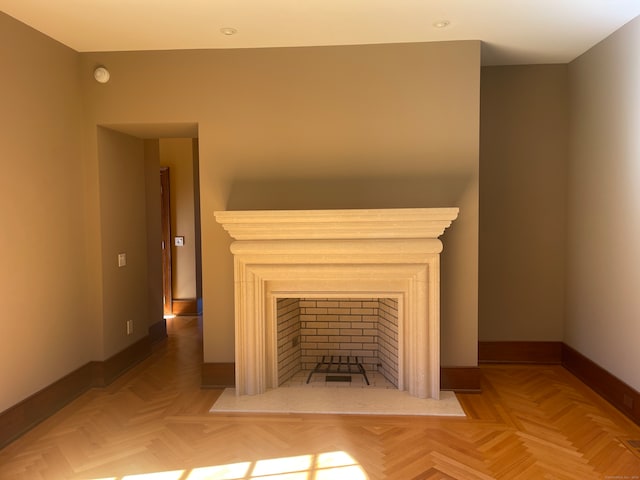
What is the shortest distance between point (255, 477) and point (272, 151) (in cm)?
229

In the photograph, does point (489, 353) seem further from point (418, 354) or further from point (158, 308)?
point (158, 308)

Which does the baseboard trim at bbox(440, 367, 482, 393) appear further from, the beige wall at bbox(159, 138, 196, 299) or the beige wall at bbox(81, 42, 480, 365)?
the beige wall at bbox(159, 138, 196, 299)

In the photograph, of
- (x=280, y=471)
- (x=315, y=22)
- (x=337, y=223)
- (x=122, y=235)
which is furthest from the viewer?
(x=122, y=235)

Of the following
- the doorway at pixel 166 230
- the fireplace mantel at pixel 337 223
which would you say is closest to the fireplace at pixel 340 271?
the fireplace mantel at pixel 337 223

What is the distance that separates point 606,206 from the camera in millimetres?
3516

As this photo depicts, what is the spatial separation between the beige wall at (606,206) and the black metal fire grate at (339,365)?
1913 millimetres

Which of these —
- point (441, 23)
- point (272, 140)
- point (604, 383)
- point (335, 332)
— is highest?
point (441, 23)

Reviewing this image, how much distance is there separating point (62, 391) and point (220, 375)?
1.15 m

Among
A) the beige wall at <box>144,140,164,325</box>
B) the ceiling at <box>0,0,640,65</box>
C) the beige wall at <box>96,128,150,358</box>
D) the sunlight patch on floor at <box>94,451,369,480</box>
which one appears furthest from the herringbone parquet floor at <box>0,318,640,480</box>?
the ceiling at <box>0,0,640,65</box>

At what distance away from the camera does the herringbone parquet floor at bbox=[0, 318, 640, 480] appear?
252 cm

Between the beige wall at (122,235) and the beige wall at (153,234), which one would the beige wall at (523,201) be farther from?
the beige wall at (153,234)

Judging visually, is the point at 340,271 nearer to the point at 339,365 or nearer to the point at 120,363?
the point at 339,365

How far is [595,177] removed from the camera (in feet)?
12.1

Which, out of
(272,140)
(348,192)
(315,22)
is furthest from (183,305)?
(315,22)
